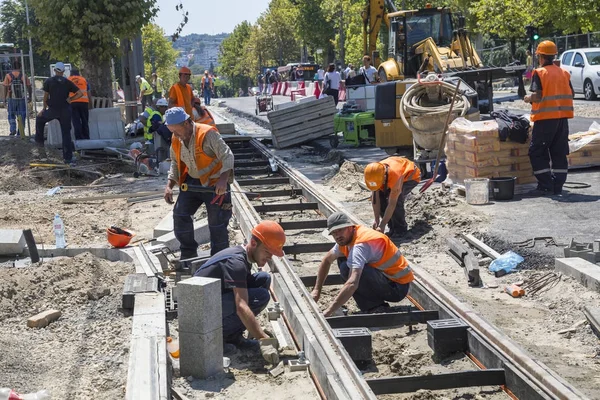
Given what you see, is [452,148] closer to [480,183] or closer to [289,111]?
[480,183]

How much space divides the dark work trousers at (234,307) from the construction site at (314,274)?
27mm

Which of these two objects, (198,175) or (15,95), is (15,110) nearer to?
(15,95)

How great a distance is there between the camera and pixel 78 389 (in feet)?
19.5

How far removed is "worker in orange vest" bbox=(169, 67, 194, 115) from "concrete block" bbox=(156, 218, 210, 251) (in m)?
4.23

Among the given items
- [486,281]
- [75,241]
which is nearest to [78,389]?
[486,281]

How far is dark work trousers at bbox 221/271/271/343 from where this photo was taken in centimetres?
689

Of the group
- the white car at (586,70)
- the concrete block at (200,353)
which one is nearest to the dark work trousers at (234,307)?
the concrete block at (200,353)

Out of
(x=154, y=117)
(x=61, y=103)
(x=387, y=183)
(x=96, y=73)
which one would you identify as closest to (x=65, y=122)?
(x=61, y=103)

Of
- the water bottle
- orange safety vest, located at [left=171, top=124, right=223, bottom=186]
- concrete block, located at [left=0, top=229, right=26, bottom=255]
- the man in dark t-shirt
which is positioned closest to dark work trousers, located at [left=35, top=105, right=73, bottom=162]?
the man in dark t-shirt

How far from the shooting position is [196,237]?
430 inches

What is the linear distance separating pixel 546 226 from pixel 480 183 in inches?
64.8

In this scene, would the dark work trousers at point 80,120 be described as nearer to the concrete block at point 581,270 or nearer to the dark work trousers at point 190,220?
the dark work trousers at point 190,220

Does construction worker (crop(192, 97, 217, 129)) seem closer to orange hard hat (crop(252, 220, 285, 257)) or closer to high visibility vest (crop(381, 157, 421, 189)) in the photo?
high visibility vest (crop(381, 157, 421, 189))

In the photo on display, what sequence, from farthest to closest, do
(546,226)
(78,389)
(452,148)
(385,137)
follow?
(385,137) → (452,148) → (546,226) → (78,389)
